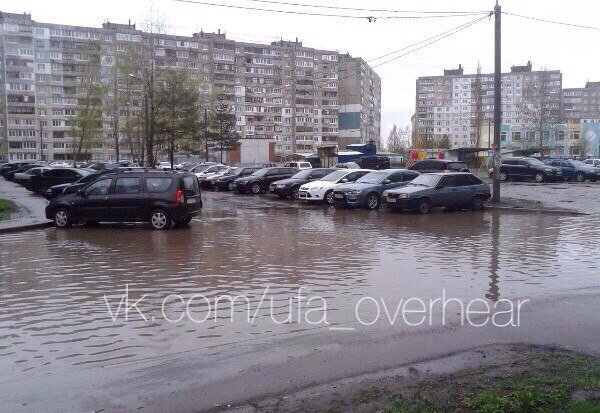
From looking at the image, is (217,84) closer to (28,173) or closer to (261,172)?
(28,173)

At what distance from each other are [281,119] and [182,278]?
111589 millimetres

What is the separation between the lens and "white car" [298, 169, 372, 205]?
26.2 meters

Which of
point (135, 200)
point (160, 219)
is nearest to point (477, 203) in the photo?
point (160, 219)

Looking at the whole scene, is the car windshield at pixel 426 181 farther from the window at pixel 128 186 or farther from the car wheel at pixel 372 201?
the window at pixel 128 186

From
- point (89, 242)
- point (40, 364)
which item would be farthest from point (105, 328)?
point (89, 242)

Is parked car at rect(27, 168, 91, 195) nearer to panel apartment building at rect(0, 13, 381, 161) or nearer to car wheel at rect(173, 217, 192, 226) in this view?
car wheel at rect(173, 217, 192, 226)

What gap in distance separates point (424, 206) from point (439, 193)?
792 millimetres

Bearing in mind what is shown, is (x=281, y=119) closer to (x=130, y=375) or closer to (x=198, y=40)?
(x=198, y=40)

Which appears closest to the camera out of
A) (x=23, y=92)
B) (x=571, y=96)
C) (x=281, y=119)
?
(x=23, y=92)

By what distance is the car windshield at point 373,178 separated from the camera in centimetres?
2501

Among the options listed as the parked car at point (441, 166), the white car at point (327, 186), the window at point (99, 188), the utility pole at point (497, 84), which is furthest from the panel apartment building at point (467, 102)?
the window at point (99, 188)

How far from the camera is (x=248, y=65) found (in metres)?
118

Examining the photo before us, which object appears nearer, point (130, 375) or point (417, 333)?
point (130, 375)

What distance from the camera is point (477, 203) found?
23.9m
